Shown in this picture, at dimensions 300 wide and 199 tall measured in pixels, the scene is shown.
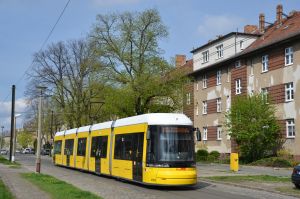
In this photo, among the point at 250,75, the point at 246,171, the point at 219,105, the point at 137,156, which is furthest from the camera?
the point at 219,105

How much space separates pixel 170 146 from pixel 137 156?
1.80 meters

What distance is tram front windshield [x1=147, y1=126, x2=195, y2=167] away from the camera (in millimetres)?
18641

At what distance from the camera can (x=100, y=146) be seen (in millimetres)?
26641

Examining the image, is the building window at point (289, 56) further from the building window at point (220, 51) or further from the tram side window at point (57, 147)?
the tram side window at point (57, 147)

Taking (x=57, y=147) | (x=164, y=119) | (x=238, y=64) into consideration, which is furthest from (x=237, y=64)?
(x=164, y=119)

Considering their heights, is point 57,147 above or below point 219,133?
below

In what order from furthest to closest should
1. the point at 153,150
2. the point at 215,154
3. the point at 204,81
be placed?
the point at 204,81 < the point at 215,154 < the point at 153,150

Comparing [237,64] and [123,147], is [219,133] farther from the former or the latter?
[123,147]

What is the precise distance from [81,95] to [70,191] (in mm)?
45486

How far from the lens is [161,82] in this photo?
4347cm

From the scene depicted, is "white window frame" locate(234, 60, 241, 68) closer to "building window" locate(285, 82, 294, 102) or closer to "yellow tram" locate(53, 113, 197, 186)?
"building window" locate(285, 82, 294, 102)

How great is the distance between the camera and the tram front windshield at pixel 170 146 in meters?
18.6

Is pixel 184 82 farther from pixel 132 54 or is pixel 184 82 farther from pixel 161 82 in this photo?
pixel 132 54

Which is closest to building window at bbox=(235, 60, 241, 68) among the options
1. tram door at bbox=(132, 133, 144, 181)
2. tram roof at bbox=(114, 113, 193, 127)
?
tram door at bbox=(132, 133, 144, 181)
